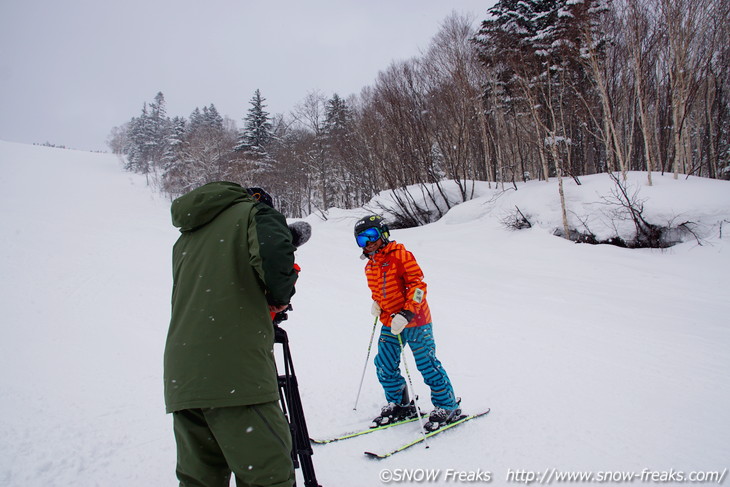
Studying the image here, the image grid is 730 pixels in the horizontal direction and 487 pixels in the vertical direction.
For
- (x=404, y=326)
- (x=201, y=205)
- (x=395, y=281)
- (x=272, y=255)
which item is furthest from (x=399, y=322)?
(x=201, y=205)

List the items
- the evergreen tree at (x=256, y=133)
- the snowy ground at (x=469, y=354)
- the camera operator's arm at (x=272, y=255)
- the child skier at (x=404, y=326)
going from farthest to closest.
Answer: the evergreen tree at (x=256, y=133) < the child skier at (x=404, y=326) < the snowy ground at (x=469, y=354) < the camera operator's arm at (x=272, y=255)

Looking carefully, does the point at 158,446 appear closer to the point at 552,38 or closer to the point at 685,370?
the point at 685,370

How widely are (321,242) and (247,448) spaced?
13.0 metres

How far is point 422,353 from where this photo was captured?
11.0ft

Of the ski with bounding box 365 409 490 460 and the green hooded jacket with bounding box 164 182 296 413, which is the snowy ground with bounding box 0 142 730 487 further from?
the green hooded jacket with bounding box 164 182 296 413

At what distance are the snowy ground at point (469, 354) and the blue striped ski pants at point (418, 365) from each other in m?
0.33

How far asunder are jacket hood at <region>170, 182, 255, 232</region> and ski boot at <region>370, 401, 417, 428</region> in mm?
2654

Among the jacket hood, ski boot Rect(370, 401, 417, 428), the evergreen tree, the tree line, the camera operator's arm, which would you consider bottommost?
ski boot Rect(370, 401, 417, 428)

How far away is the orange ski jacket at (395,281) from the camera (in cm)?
336

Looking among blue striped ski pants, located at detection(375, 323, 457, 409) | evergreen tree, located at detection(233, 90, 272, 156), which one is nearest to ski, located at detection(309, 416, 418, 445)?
blue striped ski pants, located at detection(375, 323, 457, 409)

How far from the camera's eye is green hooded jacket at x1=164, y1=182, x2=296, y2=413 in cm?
166

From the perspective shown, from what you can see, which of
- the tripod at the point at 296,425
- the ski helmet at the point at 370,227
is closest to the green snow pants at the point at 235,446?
the tripod at the point at 296,425

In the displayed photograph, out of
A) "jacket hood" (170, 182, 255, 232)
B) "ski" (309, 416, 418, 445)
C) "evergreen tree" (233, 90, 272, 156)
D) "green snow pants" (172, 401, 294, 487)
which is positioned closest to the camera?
"green snow pants" (172, 401, 294, 487)

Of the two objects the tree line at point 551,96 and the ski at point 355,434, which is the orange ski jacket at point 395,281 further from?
the tree line at point 551,96
